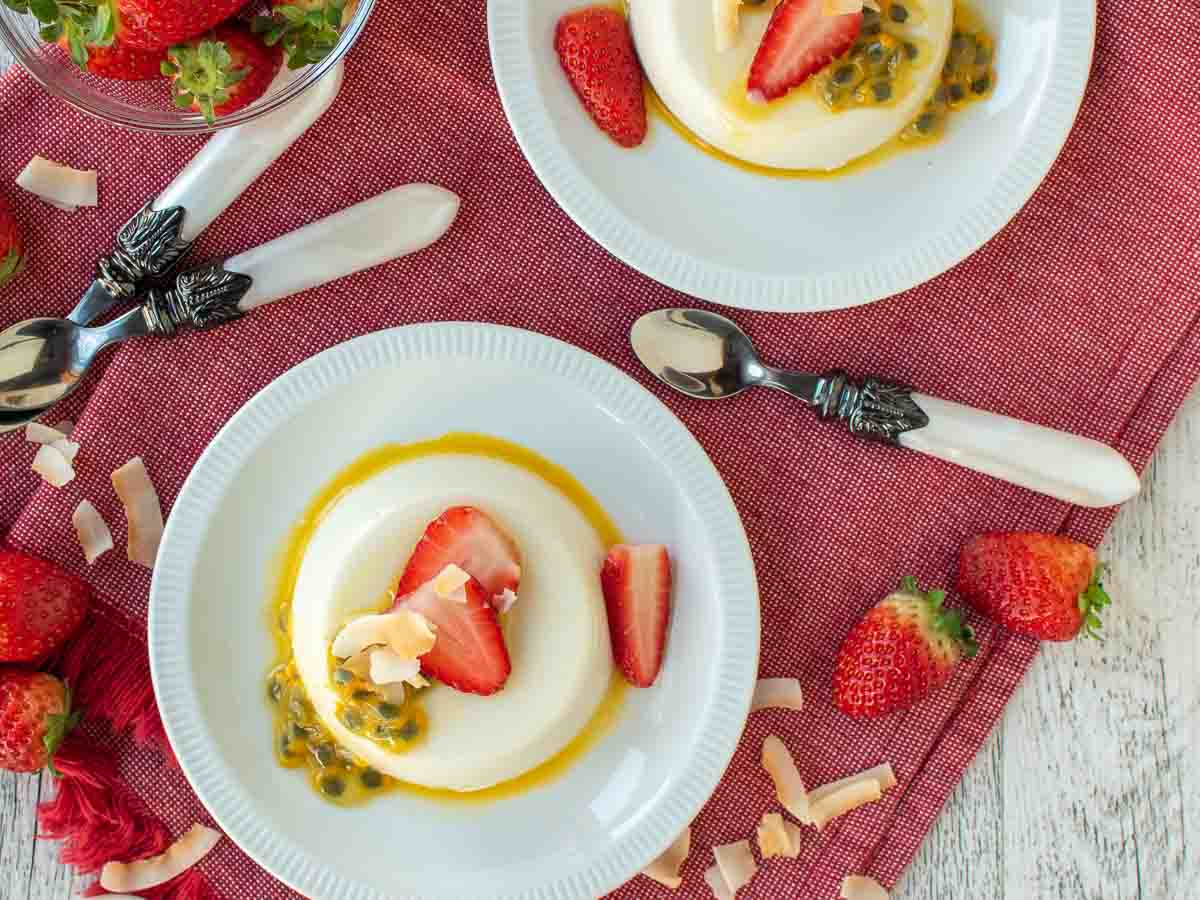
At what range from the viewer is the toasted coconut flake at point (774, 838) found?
6.12 feet

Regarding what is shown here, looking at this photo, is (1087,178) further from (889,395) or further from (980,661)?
(980,661)

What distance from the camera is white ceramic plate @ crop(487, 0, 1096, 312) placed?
67.4 inches

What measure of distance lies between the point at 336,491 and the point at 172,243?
41 centimetres

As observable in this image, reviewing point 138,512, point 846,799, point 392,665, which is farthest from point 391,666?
point 846,799

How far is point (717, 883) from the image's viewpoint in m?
1.88

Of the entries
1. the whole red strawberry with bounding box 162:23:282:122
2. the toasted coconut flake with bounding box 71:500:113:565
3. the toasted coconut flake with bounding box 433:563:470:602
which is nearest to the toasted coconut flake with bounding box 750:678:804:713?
the toasted coconut flake with bounding box 433:563:470:602

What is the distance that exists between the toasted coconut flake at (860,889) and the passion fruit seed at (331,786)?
74cm

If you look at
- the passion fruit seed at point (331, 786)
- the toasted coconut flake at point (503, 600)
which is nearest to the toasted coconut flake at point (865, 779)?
the toasted coconut flake at point (503, 600)

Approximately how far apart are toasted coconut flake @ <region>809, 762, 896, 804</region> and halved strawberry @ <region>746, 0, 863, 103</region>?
0.97 m

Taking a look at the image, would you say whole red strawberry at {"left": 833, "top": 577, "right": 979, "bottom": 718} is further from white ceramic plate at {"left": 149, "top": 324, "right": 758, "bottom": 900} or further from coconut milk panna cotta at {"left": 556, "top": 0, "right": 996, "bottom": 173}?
coconut milk panna cotta at {"left": 556, "top": 0, "right": 996, "bottom": 173}

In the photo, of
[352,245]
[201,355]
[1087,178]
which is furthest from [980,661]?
[201,355]

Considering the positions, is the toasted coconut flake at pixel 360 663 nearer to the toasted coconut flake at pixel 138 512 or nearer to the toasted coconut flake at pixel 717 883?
the toasted coconut flake at pixel 138 512

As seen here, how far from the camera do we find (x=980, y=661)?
1.89m

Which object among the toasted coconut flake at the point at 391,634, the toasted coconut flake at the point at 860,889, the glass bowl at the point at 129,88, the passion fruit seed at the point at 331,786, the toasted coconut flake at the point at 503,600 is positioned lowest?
the toasted coconut flake at the point at 860,889
